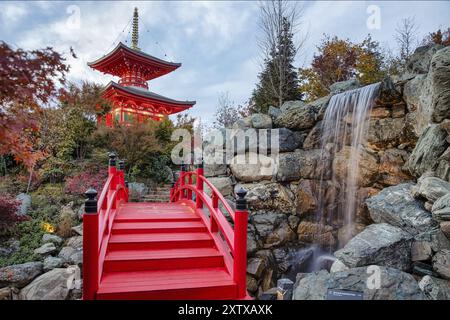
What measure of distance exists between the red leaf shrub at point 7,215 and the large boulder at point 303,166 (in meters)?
5.72

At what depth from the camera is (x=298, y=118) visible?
7.54 m

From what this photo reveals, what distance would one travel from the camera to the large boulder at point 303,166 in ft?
23.3

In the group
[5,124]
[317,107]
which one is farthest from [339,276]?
[317,107]

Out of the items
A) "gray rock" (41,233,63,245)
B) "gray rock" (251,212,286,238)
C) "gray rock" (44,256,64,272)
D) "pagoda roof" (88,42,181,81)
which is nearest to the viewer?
"gray rock" (44,256,64,272)

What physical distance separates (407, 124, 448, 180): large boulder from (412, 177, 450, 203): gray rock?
307mm

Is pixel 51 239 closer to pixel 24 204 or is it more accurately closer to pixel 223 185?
pixel 24 204

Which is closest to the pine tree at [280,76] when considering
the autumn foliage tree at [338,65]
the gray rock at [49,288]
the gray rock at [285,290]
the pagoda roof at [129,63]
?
the autumn foliage tree at [338,65]

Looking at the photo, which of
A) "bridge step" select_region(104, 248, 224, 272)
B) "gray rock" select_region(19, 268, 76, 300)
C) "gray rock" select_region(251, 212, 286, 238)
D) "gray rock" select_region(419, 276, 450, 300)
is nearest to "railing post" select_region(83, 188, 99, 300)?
"bridge step" select_region(104, 248, 224, 272)

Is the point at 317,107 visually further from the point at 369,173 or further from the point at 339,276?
the point at 339,276

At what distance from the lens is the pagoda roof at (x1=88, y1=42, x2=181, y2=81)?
13.9 metres

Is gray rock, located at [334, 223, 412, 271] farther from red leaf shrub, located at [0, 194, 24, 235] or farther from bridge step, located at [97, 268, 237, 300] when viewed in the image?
red leaf shrub, located at [0, 194, 24, 235]

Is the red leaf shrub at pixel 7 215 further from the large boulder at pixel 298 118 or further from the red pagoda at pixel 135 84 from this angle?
the red pagoda at pixel 135 84

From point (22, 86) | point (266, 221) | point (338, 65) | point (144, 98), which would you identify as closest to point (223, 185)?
point (266, 221)

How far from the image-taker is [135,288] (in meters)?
2.88
